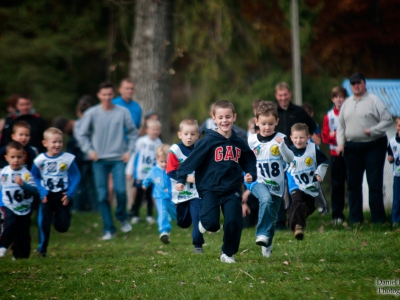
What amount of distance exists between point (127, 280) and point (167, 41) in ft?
37.7

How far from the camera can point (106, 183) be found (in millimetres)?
13133

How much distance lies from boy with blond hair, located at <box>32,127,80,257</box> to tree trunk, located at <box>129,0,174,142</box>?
7977 millimetres

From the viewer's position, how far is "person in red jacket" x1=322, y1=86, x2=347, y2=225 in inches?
480

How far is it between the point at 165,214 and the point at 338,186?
3246 millimetres

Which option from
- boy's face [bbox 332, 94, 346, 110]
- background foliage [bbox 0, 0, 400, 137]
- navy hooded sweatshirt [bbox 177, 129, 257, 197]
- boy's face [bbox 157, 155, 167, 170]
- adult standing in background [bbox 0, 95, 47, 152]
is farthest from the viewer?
background foliage [bbox 0, 0, 400, 137]

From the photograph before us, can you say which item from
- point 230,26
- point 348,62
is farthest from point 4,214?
point 348,62

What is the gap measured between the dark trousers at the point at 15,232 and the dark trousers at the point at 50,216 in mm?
248

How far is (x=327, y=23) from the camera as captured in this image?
23031 mm

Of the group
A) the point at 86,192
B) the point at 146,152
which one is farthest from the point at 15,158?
the point at 86,192

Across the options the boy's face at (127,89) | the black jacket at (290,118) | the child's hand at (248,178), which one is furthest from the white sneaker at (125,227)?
the child's hand at (248,178)

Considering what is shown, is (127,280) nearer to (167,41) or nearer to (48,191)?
(48,191)

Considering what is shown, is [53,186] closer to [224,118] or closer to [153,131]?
[224,118]

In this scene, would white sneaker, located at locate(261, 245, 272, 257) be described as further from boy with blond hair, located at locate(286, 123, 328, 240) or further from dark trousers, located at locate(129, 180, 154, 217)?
dark trousers, located at locate(129, 180, 154, 217)

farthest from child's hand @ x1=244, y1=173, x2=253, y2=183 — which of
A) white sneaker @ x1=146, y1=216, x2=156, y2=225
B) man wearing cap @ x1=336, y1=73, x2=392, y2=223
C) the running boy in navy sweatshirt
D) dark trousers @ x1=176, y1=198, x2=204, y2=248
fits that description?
white sneaker @ x1=146, y1=216, x2=156, y2=225
